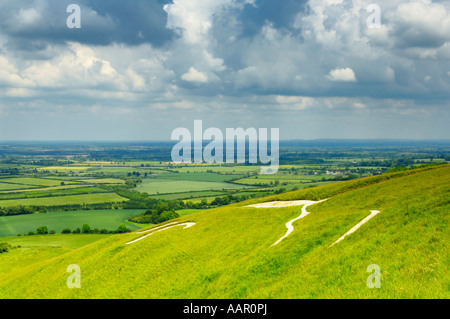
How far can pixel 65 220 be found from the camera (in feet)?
381

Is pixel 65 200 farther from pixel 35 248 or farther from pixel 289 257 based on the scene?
pixel 289 257

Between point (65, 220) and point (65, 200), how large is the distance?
44.3 m

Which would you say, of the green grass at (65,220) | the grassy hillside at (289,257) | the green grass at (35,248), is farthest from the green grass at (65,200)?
the grassy hillside at (289,257)

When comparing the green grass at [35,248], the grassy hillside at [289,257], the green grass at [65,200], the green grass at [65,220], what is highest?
the grassy hillside at [289,257]

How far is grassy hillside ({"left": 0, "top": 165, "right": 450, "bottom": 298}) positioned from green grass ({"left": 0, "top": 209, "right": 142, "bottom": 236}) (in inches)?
2731

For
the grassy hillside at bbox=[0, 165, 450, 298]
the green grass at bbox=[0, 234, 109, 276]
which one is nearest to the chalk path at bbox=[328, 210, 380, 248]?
the grassy hillside at bbox=[0, 165, 450, 298]

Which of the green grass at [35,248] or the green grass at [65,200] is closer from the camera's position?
the green grass at [35,248]

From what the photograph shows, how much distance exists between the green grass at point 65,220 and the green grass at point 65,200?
69.3ft

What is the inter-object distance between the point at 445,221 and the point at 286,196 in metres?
29.7

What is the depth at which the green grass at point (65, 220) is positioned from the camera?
106 metres

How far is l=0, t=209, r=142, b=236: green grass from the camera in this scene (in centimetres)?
10594

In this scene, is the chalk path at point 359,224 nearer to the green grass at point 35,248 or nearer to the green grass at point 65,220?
the green grass at point 35,248

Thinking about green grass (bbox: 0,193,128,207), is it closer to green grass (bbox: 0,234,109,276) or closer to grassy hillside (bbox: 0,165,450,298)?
green grass (bbox: 0,234,109,276)
